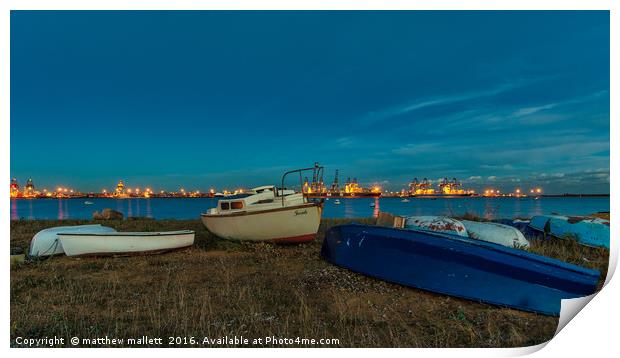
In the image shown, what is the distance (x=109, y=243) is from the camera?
7.58 m

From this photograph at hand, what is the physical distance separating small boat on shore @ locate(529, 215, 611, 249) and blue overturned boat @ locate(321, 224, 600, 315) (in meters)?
4.02

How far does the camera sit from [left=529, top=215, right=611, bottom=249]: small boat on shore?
768 cm

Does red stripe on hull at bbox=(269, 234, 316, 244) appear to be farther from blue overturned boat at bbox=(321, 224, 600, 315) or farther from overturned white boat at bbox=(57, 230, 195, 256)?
blue overturned boat at bbox=(321, 224, 600, 315)

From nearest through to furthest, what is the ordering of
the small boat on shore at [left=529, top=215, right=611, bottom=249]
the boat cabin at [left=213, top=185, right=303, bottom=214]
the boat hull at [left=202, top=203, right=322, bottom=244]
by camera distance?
the small boat on shore at [left=529, top=215, right=611, bottom=249] < the boat hull at [left=202, top=203, right=322, bottom=244] < the boat cabin at [left=213, top=185, right=303, bottom=214]

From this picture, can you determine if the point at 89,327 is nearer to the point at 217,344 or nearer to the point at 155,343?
the point at 155,343

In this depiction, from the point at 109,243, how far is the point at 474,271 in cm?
721

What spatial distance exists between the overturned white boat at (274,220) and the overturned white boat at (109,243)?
1.75 metres

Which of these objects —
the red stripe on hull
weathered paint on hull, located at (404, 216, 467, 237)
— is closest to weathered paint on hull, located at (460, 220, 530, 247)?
weathered paint on hull, located at (404, 216, 467, 237)

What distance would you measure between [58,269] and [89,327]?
3691 millimetres

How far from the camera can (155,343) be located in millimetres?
3529

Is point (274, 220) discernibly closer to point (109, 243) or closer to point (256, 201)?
point (256, 201)

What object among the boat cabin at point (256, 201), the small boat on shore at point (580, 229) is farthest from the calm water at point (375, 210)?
the boat cabin at point (256, 201)

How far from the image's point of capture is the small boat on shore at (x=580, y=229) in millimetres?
7684
